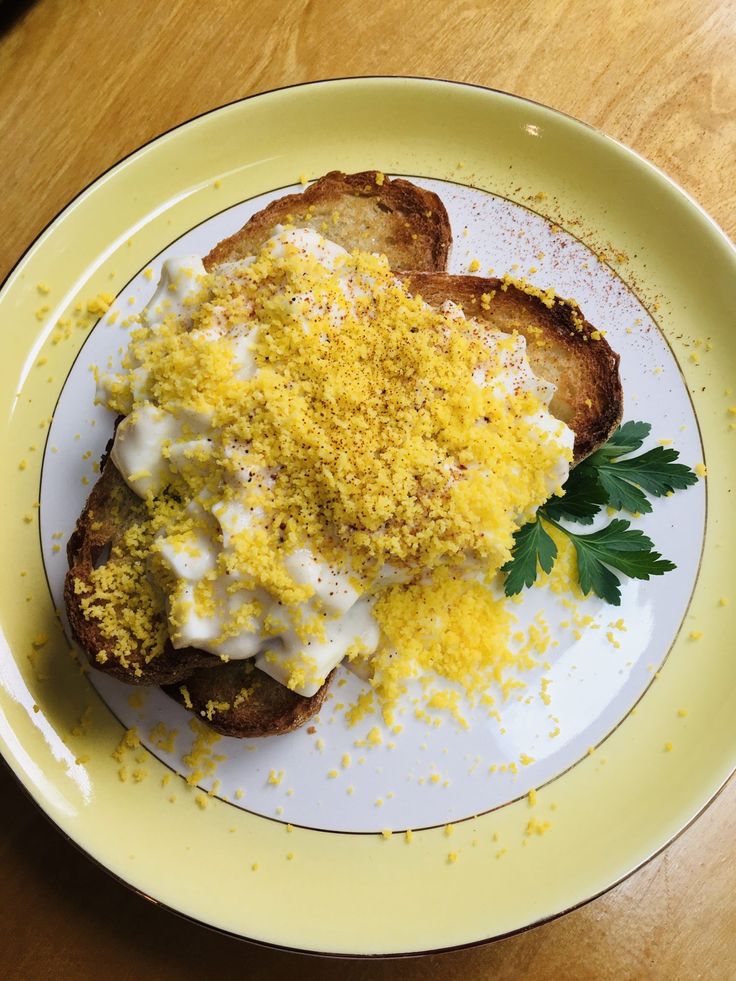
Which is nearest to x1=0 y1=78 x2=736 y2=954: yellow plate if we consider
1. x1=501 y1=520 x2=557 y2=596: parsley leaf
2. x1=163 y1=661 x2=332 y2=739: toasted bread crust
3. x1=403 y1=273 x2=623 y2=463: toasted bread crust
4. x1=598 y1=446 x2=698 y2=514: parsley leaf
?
x1=598 y1=446 x2=698 y2=514: parsley leaf

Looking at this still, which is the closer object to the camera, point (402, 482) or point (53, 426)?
point (402, 482)

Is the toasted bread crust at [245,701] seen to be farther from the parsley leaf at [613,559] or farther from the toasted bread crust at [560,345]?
the toasted bread crust at [560,345]

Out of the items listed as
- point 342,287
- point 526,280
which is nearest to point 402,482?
point 342,287

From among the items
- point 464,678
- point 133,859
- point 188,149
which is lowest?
point 133,859

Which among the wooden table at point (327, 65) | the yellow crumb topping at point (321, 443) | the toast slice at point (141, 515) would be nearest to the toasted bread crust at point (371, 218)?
the toast slice at point (141, 515)

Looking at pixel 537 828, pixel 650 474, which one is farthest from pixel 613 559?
pixel 537 828

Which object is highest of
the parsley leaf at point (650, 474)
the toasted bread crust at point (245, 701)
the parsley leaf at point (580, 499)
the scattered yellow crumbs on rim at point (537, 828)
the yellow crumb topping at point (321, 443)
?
the parsley leaf at point (650, 474)

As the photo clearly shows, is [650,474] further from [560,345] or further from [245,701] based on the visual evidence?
[245,701]

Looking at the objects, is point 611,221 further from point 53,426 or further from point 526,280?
point 53,426
